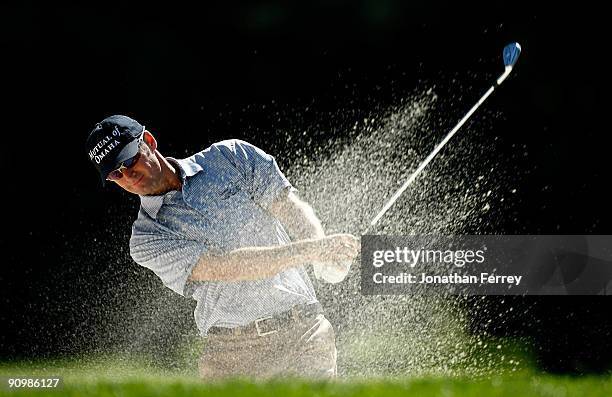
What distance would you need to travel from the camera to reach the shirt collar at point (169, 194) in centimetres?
393

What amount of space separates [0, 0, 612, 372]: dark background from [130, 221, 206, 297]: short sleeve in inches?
133

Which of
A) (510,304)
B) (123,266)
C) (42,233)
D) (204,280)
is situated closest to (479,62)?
(510,304)

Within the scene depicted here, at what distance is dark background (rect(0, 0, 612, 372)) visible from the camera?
7609 millimetres

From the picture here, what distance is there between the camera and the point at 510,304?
7.15m

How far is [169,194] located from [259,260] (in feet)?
1.54

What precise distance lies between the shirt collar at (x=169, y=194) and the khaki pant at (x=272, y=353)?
0.51 metres

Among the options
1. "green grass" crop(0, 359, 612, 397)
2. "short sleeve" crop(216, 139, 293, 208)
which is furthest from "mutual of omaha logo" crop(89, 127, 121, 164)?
"green grass" crop(0, 359, 612, 397)

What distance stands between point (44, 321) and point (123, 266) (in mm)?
750

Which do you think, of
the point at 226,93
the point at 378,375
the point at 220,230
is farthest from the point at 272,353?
the point at 226,93

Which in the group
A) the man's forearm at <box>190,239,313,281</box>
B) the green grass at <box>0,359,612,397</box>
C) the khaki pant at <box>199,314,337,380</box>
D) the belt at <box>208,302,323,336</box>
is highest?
the man's forearm at <box>190,239,313,281</box>

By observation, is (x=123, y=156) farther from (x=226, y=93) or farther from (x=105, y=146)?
(x=226, y=93)

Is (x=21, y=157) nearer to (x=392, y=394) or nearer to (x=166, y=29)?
(x=166, y=29)

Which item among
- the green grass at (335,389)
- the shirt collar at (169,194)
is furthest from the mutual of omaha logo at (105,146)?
the green grass at (335,389)

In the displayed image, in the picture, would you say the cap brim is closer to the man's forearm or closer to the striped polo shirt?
the striped polo shirt
